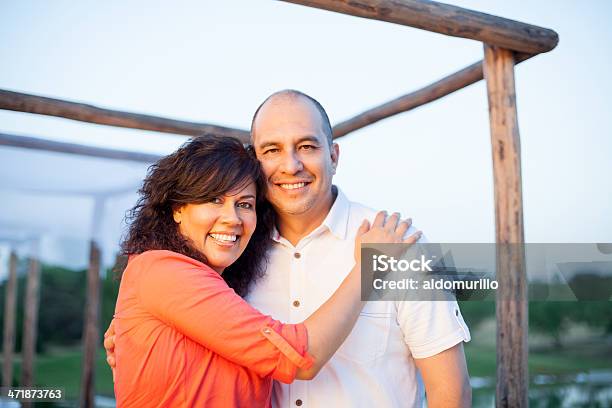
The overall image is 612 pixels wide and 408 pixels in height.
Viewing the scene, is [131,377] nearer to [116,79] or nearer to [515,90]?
[515,90]

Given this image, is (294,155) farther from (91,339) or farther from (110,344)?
(91,339)

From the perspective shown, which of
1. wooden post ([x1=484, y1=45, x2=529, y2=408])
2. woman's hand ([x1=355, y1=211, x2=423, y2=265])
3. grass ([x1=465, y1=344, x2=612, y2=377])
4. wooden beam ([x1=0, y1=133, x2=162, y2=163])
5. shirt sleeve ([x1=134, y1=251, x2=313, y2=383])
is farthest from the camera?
grass ([x1=465, y1=344, x2=612, y2=377])

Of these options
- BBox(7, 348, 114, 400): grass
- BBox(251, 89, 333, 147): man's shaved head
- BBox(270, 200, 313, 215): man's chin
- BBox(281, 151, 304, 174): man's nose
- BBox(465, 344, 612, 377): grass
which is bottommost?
BBox(465, 344, 612, 377): grass

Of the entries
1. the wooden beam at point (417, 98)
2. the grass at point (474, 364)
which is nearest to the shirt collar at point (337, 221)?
the wooden beam at point (417, 98)

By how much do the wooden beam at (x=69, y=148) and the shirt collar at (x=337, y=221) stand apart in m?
2.83

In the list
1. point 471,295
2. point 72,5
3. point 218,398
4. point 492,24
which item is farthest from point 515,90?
point 72,5

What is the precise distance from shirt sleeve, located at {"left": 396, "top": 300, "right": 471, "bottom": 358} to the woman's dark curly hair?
636mm

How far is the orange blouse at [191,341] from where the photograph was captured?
5.30 ft

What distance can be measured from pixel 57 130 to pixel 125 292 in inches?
183

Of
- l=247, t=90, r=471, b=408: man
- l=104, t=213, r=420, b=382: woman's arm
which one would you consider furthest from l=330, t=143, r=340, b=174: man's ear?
l=104, t=213, r=420, b=382: woman's arm

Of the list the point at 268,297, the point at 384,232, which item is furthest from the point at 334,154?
the point at 268,297

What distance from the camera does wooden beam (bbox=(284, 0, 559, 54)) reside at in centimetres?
268

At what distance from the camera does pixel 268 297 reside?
2125 millimetres

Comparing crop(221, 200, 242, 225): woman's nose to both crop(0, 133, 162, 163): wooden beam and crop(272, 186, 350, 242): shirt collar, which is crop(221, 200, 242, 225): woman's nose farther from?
crop(0, 133, 162, 163): wooden beam
